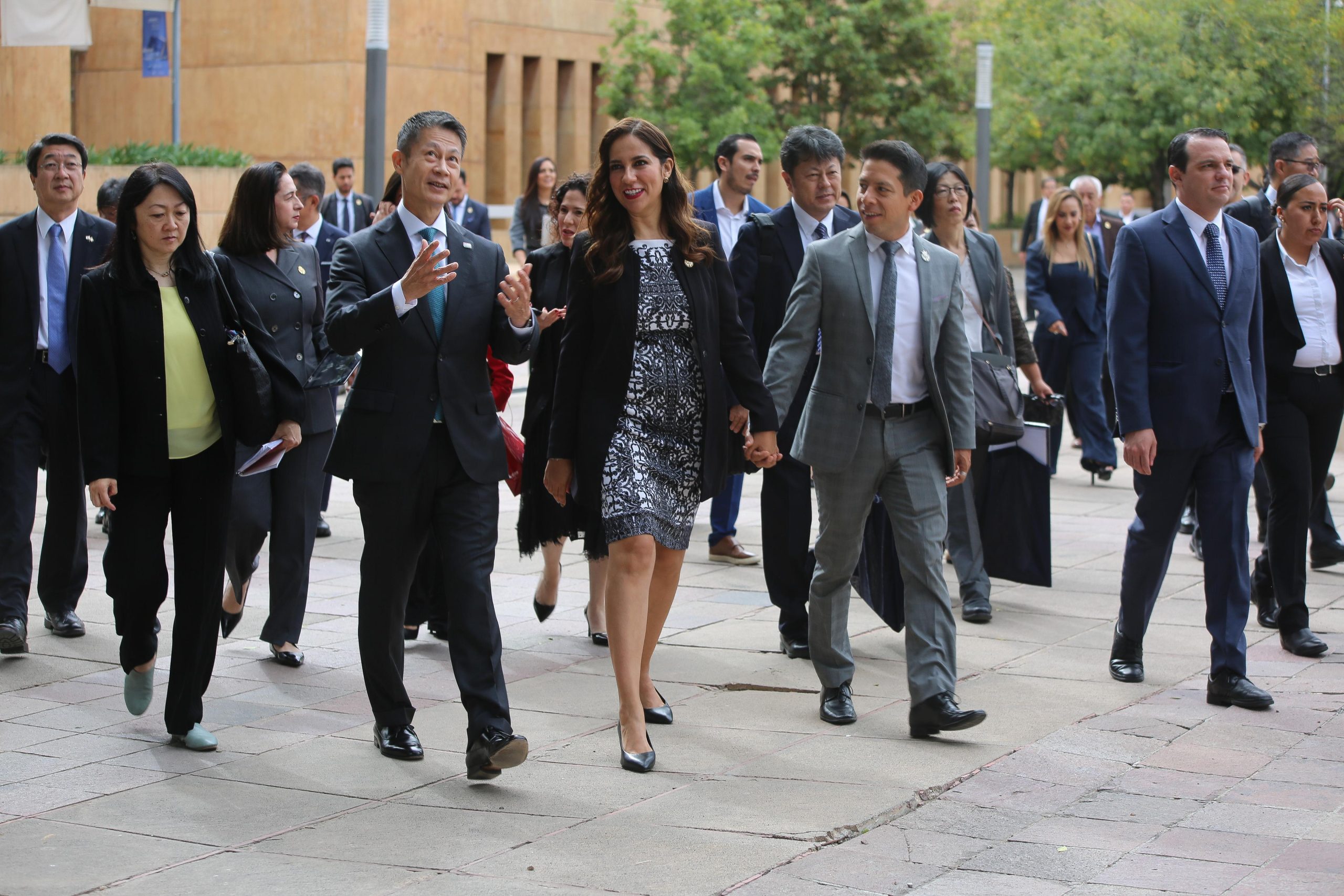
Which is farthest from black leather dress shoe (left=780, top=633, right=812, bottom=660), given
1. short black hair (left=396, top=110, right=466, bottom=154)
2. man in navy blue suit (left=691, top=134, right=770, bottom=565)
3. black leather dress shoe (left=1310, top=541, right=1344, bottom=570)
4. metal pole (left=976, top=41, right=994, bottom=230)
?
metal pole (left=976, top=41, right=994, bottom=230)

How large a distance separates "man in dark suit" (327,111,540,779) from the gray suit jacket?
1.09m

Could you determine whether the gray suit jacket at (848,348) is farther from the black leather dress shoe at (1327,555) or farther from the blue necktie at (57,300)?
the black leather dress shoe at (1327,555)

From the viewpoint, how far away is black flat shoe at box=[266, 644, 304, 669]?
23.5ft

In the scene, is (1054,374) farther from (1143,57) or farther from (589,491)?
(1143,57)

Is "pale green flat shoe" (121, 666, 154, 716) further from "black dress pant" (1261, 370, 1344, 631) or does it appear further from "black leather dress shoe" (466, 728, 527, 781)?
"black dress pant" (1261, 370, 1344, 631)

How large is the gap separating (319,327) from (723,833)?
362 centimetres

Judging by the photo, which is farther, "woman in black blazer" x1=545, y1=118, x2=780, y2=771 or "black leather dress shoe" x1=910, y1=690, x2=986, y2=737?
"black leather dress shoe" x1=910, y1=690, x2=986, y2=737

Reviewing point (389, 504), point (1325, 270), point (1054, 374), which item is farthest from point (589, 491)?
point (1054, 374)

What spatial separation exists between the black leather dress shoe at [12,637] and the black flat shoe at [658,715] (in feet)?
9.44

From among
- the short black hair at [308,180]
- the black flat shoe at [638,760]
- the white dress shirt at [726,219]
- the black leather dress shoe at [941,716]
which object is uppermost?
the short black hair at [308,180]

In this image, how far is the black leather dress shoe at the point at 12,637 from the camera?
7285 millimetres

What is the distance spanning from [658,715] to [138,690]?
186 centimetres

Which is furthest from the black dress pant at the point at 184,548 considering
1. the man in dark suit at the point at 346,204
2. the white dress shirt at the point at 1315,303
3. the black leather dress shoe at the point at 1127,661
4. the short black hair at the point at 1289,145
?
the man in dark suit at the point at 346,204

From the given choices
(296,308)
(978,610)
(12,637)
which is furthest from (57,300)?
(978,610)
